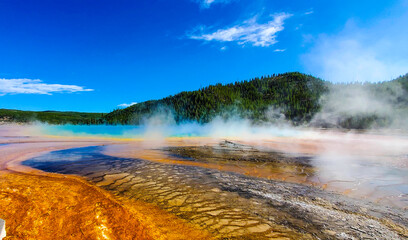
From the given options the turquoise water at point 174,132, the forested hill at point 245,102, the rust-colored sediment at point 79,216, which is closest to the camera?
the rust-colored sediment at point 79,216

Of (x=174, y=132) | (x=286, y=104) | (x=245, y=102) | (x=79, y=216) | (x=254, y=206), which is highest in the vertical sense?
(x=245, y=102)

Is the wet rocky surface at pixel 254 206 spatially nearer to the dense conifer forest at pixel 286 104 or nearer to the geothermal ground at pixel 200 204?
the geothermal ground at pixel 200 204

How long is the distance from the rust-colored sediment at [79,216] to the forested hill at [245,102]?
7444 cm

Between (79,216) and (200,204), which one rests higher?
(79,216)

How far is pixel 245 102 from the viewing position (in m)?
102

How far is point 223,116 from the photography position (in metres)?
85.9

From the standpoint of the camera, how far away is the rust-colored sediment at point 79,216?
139 inches

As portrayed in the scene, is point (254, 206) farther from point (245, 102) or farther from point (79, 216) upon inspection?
point (245, 102)

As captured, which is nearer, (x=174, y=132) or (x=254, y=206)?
(x=254, y=206)

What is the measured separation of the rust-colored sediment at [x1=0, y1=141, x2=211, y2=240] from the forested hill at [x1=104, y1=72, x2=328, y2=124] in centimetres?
7444

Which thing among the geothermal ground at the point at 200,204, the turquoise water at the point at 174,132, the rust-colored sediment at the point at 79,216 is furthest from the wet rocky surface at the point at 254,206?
the turquoise water at the point at 174,132

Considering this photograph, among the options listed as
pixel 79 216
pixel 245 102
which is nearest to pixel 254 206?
pixel 79 216

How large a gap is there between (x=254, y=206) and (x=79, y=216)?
391 centimetres

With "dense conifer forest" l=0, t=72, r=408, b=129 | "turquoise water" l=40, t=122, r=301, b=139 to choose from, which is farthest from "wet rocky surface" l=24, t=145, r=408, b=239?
"dense conifer forest" l=0, t=72, r=408, b=129
